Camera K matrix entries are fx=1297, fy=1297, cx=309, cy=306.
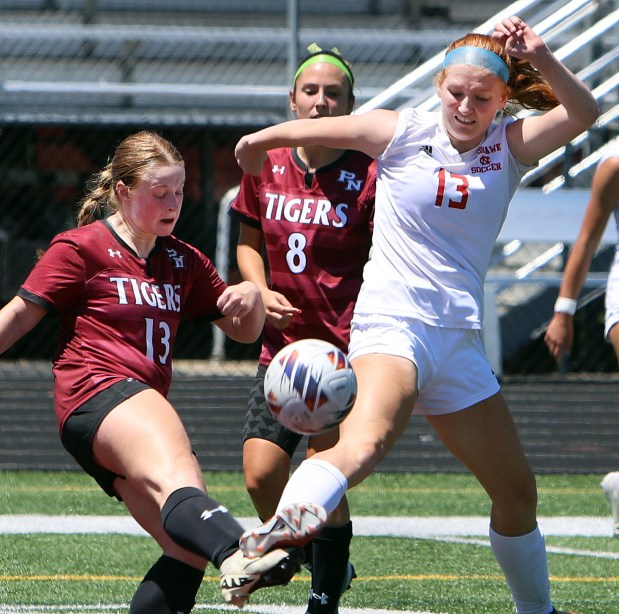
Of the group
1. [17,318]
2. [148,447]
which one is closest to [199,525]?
[148,447]

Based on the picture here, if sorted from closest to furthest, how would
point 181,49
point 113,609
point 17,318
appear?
point 17,318 → point 113,609 → point 181,49

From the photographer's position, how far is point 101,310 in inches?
162

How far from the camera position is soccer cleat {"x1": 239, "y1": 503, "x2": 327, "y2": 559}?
10.7 ft

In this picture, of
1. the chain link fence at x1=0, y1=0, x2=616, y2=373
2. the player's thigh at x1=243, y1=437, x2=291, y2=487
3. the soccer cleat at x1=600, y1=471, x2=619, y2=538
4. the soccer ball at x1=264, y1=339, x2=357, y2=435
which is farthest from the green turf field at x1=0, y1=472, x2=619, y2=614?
the chain link fence at x1=0, y1=0, x2=616, y2=373

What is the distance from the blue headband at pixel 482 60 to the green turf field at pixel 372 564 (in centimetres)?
206

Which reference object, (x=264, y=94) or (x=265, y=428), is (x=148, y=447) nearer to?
(x=265, y=428)

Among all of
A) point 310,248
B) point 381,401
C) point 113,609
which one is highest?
point 310,248

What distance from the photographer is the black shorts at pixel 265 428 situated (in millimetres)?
4906

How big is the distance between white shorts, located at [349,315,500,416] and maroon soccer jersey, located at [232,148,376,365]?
683 mm

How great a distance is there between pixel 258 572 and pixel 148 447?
68 centimetres

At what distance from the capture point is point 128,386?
3965 millimetres

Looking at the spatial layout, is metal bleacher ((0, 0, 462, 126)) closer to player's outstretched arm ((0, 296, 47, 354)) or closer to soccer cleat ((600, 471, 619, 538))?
soccer cleat ((600, 471, 619, 538))

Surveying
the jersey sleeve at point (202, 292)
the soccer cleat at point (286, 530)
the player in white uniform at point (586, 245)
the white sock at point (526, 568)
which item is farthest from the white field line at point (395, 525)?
the soccer cleat at point (286, 530)

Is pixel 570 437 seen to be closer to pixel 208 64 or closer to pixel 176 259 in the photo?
pixel 176 259
